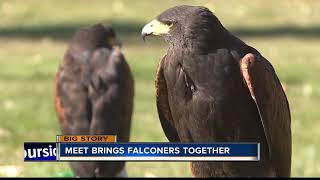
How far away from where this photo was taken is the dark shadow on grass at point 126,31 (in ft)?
63.7

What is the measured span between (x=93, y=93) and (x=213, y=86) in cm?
237

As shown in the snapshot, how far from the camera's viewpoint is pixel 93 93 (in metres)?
6.54

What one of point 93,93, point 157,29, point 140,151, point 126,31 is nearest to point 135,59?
point 126,31

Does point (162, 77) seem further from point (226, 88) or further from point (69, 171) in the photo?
point (69, 171)

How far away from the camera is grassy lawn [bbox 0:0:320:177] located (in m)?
8.45

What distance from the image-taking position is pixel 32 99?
11531mm

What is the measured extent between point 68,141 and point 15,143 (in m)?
3.75

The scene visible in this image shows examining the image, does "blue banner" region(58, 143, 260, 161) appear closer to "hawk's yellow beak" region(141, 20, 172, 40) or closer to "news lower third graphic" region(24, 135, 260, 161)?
"news lower third graphic" region(24, 135, 260, 161)

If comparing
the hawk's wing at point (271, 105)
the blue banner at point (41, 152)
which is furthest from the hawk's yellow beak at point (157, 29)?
the blue banner at point (41, 152)

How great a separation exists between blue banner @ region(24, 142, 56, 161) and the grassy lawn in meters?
1.63

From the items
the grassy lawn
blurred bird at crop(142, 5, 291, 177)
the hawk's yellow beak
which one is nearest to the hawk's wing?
blurred bird at crop(142, 5, 291, 177)

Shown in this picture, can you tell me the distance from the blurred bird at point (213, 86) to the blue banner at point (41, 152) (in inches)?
27.9

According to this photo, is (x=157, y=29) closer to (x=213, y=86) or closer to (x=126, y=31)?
(x=213, y=86)

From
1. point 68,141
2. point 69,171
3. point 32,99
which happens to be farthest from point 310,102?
point 68,141
